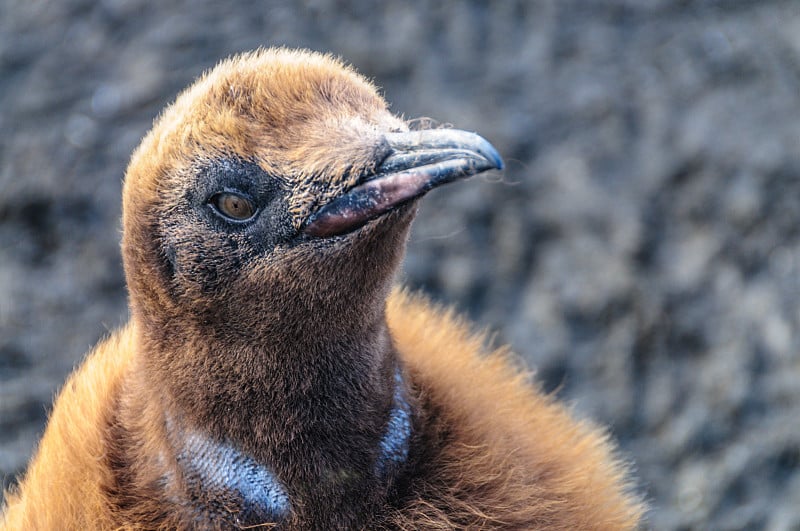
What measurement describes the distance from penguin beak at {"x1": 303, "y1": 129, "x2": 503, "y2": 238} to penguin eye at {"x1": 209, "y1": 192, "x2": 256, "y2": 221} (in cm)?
13

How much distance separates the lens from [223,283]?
5.87 feet

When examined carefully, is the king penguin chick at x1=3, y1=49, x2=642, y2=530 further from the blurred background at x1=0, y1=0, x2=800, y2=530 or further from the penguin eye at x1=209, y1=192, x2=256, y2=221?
the blurred background at x1=0, y1=0, x2=800, y2=530

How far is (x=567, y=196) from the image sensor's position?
3729mm

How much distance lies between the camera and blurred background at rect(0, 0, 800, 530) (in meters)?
3.31

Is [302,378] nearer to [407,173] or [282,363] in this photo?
[282,363]

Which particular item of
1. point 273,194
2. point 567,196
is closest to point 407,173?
point 273,194

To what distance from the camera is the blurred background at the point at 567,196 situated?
130 inches

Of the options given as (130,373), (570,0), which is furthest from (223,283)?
(570,0)

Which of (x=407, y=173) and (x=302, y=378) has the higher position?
(x=407, y=173)

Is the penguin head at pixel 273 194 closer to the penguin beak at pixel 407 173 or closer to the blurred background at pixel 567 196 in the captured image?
the penguin beak at pixel 407 173

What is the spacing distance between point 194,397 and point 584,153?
234 cm

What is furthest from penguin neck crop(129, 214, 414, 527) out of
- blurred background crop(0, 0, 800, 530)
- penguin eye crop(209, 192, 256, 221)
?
blurred background crop(0, 0, 800, 530)

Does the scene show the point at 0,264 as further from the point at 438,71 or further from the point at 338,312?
the point at 338,312

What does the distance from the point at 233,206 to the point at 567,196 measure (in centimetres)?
217
